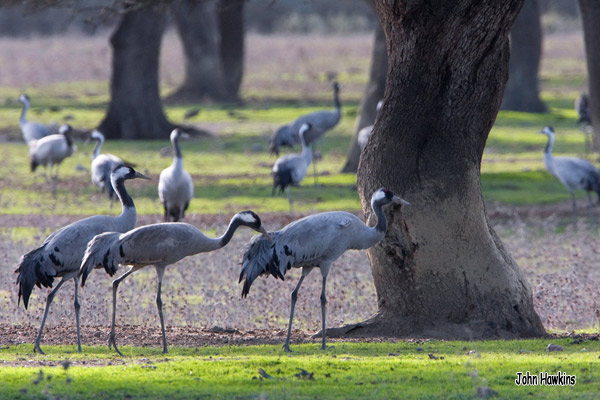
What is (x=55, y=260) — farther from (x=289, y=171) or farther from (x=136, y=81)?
(x=136, y=81)

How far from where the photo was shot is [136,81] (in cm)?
2809

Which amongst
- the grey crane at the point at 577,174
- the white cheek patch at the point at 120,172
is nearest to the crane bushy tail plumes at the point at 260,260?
the white cheek patch at the point at 120,172

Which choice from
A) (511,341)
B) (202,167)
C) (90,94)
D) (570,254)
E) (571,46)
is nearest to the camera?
(511,341)

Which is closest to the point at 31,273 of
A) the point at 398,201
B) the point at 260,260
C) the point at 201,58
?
the point at 260,260

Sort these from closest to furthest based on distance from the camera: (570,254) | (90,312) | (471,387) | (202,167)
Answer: (471,387), (90,312), (570,254), (202,167)

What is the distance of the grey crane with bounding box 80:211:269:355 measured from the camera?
29.5 ft

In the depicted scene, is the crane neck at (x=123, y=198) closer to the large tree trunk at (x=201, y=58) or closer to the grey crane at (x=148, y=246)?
the grey crane at (x=148, y=246)

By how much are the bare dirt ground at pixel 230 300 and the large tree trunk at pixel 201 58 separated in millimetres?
20494

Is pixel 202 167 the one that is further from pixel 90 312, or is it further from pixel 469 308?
pixel 469 308

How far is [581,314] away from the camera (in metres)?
11.5

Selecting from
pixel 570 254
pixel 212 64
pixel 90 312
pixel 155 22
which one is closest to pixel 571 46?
pixel 212 64

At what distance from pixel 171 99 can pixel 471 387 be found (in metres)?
31.4

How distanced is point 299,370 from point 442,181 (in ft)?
9.44

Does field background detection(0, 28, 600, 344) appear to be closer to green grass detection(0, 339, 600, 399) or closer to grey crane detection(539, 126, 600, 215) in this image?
grey crane detection(539, 126, 600, 215)
